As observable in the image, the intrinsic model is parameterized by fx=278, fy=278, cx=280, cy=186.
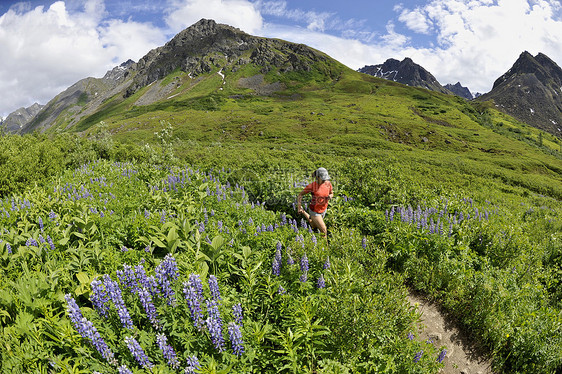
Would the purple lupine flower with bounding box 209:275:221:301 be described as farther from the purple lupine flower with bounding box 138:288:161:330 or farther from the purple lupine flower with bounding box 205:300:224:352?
the purple lupine flower with bounding box 138:288:161:330

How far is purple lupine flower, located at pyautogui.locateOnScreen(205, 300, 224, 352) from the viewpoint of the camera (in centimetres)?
308

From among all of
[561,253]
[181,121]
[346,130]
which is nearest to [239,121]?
[181,121]

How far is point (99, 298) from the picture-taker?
3350mm

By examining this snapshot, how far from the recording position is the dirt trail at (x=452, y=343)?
5.02 m

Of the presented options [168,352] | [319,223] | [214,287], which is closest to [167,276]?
[214,287]

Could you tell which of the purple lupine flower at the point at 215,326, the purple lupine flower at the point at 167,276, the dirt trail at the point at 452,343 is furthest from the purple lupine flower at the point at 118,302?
the dirt trail at the point at 452,343

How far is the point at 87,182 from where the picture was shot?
36.0ft

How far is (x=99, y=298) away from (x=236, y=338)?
1734 mm

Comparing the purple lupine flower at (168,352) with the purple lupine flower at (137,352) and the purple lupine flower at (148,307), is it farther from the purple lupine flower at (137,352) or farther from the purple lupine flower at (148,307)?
the purple lupine flower at (148,307)

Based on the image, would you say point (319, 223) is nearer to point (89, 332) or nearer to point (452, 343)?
point (452, 343)

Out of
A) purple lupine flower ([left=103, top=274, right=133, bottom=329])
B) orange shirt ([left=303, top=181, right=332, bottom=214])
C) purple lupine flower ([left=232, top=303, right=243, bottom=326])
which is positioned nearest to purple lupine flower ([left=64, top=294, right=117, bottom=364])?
purple lupine flower ([left=103, top=274, right=133, bottom=329])

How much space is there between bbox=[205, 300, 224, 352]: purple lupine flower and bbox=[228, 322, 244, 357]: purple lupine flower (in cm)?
12

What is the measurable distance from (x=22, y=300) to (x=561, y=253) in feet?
42.9

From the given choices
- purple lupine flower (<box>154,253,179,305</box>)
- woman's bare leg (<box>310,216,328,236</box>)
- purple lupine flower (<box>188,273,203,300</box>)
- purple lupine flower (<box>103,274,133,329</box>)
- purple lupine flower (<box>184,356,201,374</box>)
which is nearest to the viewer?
purple lupine flower (<box>184,356,201,374</box>)
